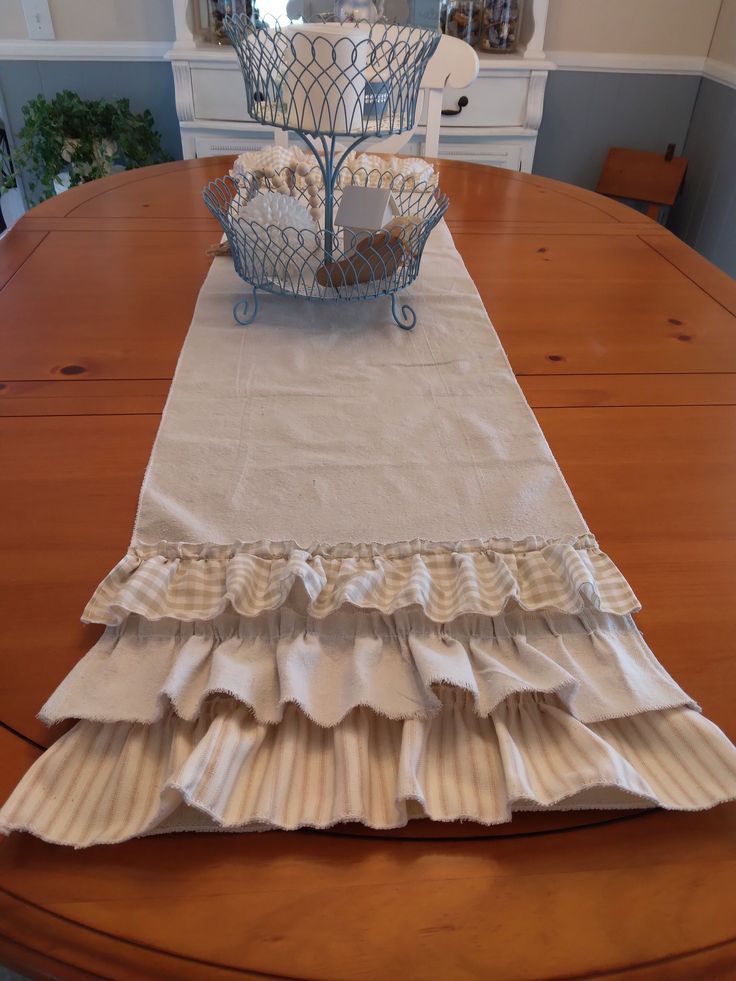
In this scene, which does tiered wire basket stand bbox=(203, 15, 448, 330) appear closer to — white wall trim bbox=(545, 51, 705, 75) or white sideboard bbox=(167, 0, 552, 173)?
white sideboard bbox=(167, 0, 552, 173)

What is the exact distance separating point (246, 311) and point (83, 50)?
2099mm

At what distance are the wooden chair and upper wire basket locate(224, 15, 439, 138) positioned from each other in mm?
1894

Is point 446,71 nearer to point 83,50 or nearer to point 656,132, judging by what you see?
point 656,132

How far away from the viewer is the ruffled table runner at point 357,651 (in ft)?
1.35

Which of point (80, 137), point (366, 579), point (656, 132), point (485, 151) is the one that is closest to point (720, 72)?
point (656, 132)

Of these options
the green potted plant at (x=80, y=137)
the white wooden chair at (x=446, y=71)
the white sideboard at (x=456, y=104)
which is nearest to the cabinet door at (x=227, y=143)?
the white sideboard at (x=456, y=104)

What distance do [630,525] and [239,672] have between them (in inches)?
14.0

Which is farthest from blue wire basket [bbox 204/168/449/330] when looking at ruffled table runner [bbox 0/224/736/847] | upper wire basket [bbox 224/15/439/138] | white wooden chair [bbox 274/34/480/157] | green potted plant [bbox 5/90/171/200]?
green potted plant [bbox 5/90/171/200]

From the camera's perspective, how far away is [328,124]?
86 centimetres

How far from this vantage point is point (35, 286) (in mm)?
1041

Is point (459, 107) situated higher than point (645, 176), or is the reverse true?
point (459, 107)

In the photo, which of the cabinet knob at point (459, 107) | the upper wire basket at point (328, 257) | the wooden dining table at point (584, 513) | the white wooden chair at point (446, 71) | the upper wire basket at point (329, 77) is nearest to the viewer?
the wooden dining table at point (584, 513)

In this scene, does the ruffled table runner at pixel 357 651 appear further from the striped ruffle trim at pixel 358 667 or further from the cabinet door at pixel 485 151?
the cabinet door at pixel 485 151

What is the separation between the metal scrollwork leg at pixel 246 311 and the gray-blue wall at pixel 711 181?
1.93 meters
